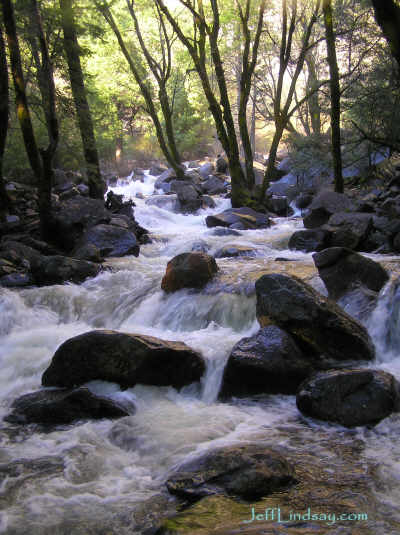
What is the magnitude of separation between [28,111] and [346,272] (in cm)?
762

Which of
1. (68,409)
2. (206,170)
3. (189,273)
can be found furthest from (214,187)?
(68,409)

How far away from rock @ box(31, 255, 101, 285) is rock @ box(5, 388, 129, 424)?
439 cm

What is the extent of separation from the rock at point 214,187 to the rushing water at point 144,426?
44.3 ft

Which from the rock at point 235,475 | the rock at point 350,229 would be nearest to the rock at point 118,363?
the rock at point 235,475

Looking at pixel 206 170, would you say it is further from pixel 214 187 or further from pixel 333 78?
pixel 333 78

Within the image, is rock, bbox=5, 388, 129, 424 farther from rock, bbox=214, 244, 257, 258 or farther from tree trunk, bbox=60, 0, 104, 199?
tree trunk, bbox=60, 0, 104, 199

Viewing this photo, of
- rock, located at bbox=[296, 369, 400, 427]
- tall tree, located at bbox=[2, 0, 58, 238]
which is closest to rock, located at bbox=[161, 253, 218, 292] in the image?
rock, located at bbox=[296, 369, 400, 427]

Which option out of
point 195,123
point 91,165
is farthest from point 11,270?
point 195,123

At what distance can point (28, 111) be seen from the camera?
370 inches

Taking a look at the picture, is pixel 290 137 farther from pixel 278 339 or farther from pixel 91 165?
pixel 278 339

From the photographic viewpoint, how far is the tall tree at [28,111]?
8.55 meters

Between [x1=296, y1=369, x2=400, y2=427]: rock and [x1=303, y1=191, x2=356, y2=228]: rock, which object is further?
[x1=303, y1=191, x2=356, y2=228]: rock

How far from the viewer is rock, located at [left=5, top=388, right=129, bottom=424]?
4152 mm

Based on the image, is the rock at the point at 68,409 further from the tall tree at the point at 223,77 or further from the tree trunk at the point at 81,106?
the tall tree at the point at 223,77
